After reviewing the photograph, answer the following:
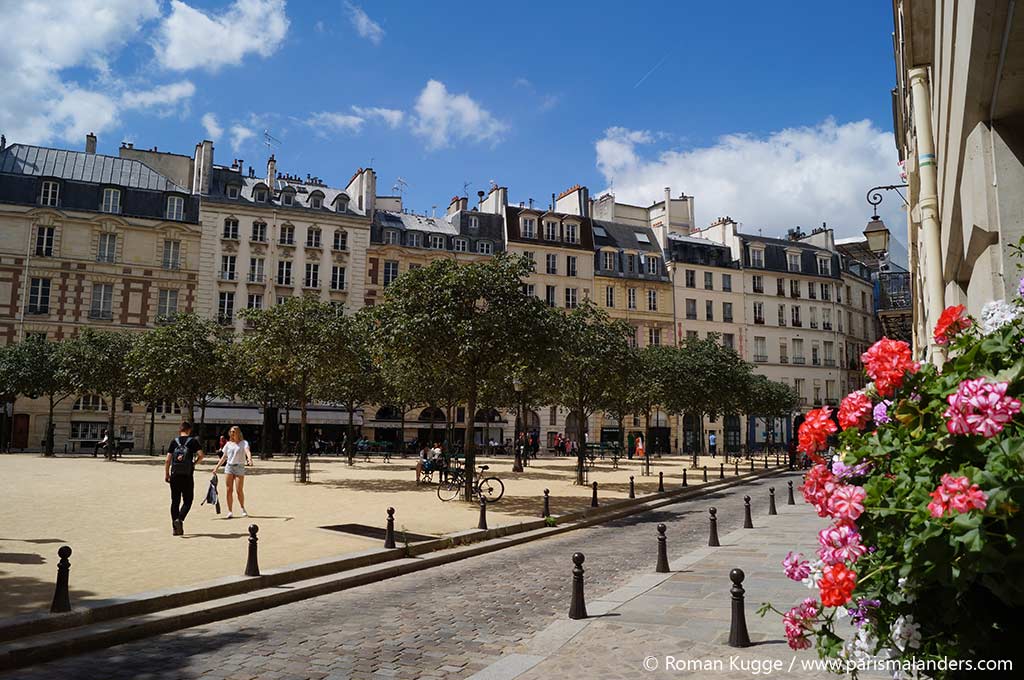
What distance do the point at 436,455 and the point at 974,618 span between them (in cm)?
2332

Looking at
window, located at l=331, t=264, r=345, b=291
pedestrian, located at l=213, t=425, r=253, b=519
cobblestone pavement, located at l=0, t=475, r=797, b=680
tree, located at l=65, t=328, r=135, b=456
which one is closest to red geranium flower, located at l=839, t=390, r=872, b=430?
cobblestone pavement, located at l=0, t=475, r=797, b=680

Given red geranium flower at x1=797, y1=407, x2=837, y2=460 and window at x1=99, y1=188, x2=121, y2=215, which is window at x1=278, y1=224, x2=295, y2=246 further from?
red geranium flower at x1=797, y1=407, x2=837, y2=460

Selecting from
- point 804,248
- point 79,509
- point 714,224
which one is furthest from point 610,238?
point 79,509

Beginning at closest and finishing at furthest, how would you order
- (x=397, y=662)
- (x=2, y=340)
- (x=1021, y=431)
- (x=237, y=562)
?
(x=1021, y=431), (x=397, y=662), (x=237, y=562), (x=2, y=340)

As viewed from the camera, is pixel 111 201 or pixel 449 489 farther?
pixel 111 201

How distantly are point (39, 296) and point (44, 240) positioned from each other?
3.53 m

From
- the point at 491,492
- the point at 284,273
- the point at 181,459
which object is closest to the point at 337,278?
the point at 284,273

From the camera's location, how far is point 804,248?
67812 mm

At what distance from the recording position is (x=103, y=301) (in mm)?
45969

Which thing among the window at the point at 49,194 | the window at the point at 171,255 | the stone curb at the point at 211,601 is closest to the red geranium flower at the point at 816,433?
the stone curb at the point at 211,601

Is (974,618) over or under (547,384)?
under

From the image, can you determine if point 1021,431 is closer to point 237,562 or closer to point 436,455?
point 237,562

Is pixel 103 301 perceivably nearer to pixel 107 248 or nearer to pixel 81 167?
pixel 107 248

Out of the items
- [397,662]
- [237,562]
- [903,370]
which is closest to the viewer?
[903,370]
